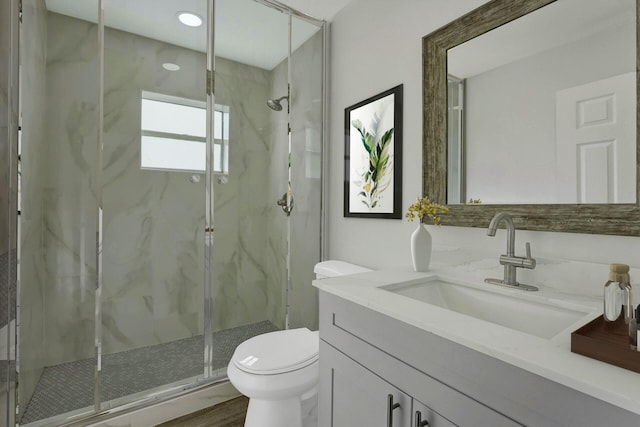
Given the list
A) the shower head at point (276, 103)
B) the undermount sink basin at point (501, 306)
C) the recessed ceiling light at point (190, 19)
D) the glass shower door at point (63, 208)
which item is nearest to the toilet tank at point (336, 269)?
the undermount sink basin at point (501, 306)

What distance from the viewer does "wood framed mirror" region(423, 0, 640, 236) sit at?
36.1 inches

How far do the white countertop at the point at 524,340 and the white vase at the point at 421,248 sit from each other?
0.73 feet

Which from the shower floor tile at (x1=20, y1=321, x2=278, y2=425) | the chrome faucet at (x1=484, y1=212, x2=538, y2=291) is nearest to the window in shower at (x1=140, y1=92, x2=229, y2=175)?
the shower floor tile at (x1=20, y1=321, x2=278, y2=425)

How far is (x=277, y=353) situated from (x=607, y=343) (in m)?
1.13

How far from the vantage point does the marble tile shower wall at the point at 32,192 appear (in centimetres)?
140

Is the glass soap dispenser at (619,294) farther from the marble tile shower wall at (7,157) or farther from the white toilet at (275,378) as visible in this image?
the marble tile shower wall at (7,157)

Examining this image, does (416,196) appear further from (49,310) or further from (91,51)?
(49,310)

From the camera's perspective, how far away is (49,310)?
1627 millimetres

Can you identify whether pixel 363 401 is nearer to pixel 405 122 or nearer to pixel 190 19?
pixel 405 122

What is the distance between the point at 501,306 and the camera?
1.01m

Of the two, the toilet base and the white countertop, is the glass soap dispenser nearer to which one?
the white countertop

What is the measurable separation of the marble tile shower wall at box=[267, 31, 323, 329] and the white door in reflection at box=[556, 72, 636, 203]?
142cm

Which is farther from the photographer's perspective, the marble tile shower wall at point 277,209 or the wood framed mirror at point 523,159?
the marble tile shower wall at point 277,209

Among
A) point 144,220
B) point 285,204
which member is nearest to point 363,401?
point 285,204
